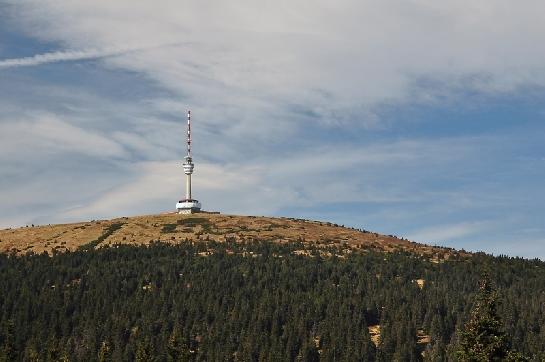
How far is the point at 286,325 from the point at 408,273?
45.6m

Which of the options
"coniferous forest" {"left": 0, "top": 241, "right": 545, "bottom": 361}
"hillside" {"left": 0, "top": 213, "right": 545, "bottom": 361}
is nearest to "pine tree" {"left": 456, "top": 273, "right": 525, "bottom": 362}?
"hillside" {"left": 0, "top": 213, "right": 545, "bottom": 361}

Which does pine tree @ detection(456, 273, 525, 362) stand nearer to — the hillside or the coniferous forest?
the hillside

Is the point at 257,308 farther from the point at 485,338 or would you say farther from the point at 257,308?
the point at 485,338

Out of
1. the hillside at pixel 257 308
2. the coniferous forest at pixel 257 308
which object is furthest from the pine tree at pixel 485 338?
the coniferous forest at pixel 257 308

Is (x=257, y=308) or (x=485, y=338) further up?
(x=485, y=338)

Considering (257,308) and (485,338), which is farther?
(257,308)

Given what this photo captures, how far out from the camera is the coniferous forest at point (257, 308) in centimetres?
14388

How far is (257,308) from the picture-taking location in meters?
162

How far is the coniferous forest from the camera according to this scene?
472ft

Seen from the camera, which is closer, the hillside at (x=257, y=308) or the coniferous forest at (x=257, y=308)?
the coniferous forest at (x=257, y=308)

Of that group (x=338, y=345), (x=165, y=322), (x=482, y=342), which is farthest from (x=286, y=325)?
(x=482, y=342)

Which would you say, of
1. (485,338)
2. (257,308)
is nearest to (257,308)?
(257,308)

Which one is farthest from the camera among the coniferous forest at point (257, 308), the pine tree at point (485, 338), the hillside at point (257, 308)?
the hillside at point (257, 308)

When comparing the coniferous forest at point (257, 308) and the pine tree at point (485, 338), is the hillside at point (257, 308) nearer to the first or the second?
the coniferous forest at point (257, 308)
